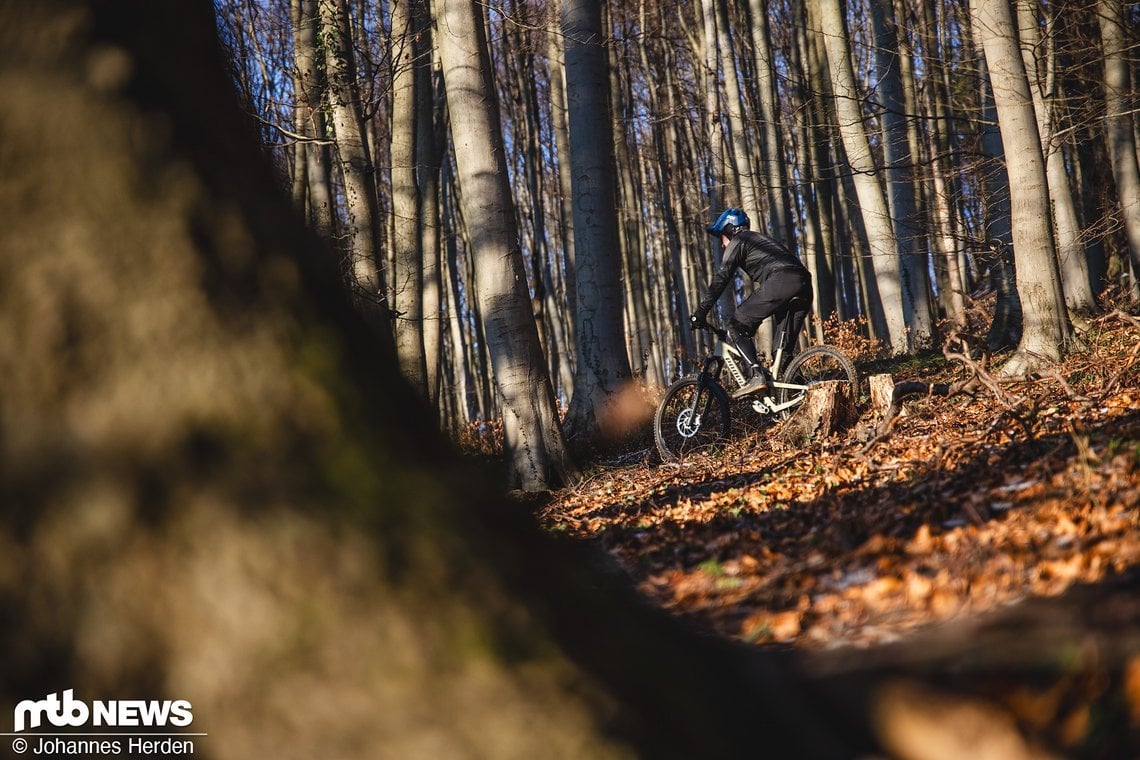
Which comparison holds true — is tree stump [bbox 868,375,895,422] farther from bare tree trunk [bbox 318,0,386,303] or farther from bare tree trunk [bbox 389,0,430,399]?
bare tree trunk [bbox 389,0,430,399]

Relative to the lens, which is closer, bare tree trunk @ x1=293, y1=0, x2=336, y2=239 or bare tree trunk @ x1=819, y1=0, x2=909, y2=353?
bare tree trunk @ x1=293, y1=0, x2=336, y2=239

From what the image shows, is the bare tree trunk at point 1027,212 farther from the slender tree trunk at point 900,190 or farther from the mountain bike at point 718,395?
the slender tree trunk at point 900,190

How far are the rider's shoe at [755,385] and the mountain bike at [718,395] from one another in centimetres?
6

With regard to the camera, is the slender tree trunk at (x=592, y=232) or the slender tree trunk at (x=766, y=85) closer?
the slender tree trunk at (x=592, y=232)

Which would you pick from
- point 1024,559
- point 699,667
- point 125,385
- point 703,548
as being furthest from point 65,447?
point 703,548

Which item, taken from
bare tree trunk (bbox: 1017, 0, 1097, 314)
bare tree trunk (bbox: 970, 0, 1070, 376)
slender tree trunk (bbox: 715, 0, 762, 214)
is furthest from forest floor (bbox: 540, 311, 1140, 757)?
slender tree trunk (bbox: 715, 0, 762, 214)

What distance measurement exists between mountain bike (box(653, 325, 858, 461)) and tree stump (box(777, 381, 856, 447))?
0.56 metres

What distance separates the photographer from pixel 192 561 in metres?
1.70

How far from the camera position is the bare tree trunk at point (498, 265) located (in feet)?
25.3

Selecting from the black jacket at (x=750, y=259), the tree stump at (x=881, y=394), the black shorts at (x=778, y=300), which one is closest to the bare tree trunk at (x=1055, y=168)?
the black shorts at (x=778, y=300)

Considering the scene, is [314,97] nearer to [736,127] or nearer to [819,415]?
[819,415]

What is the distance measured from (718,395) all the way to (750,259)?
1.35 meters

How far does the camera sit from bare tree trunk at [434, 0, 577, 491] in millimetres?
7699

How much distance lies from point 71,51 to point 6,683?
129 centimetres
